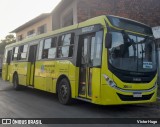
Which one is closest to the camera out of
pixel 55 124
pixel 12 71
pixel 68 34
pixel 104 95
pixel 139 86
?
pixel 55 124

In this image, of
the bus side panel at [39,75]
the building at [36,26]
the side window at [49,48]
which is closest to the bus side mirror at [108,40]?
the side window at [49,48]

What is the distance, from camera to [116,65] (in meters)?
8.93

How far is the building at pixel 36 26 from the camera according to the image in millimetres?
24406

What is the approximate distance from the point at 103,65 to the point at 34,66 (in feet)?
19.7

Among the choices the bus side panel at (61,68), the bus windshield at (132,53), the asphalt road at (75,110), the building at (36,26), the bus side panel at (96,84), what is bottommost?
the asphalt road at (75,110)

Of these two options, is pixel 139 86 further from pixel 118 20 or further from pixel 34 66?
pixel 34 66

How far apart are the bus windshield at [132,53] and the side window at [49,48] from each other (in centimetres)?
357

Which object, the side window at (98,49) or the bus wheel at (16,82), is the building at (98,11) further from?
the side window at (98,49)

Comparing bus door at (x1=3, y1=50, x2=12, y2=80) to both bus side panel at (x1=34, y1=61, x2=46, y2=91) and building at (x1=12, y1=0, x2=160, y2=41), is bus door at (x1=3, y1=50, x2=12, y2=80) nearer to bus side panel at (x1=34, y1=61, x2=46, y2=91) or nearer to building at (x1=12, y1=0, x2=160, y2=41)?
building at (x1=12, y1=0, x2=160, y2=41)

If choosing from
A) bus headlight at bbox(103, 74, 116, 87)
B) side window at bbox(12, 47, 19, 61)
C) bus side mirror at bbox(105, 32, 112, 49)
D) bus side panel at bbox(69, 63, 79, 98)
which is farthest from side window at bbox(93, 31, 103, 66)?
side window at bbox(12, 47, 19, 61)

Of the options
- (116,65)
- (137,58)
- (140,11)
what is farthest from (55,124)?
(140,11)

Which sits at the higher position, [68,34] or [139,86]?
[68,34]

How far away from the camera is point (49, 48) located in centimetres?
1250

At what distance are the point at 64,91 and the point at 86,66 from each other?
1586 millimetres
